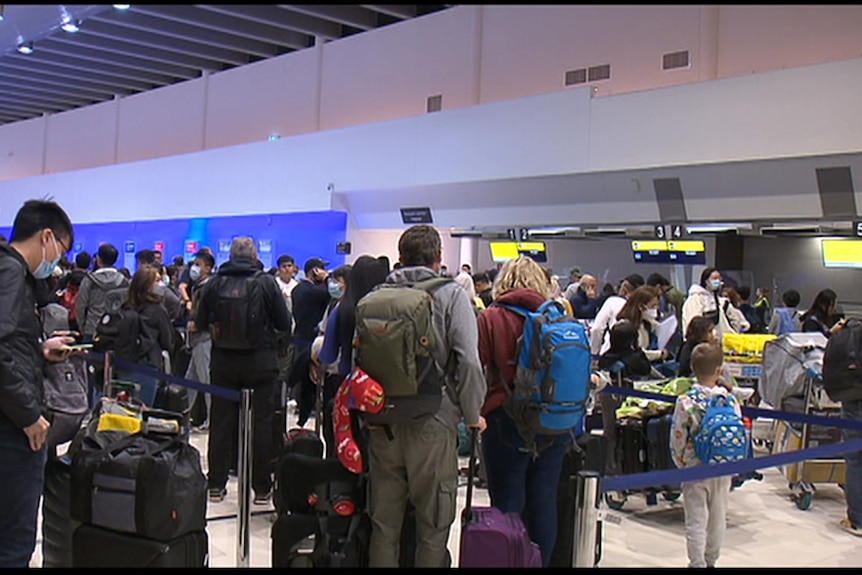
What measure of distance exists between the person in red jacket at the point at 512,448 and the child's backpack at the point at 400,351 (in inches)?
21.6

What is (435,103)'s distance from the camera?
14.5 m

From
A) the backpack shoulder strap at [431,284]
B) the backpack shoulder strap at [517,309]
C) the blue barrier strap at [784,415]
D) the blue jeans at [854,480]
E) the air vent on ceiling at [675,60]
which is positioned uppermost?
the air vent on ceiling at [675,60]

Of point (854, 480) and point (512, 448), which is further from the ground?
point (512, 448)

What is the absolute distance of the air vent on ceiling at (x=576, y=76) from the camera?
40.5 ft

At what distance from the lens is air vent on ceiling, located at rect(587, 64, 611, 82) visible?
12.1 meters

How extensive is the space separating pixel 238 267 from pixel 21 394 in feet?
7.71

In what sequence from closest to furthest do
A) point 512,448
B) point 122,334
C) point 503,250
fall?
point 512,448, point 122,334, point 503,250

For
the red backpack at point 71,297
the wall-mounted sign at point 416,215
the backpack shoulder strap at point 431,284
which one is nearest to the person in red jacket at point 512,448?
the backpack shoulder strap at point 431,284

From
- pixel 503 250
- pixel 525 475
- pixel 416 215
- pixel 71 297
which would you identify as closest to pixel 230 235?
pixel 416 215

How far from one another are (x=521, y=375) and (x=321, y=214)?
11811 mm

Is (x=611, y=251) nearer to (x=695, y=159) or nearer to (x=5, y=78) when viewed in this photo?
(x=695, y=159)

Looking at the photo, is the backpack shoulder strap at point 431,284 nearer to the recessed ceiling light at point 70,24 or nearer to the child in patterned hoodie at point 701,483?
the child in patterned hoodie at point 701,483

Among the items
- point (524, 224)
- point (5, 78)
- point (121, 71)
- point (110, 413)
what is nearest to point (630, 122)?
point (524, 224)

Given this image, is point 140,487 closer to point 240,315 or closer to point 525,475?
point 525,475
